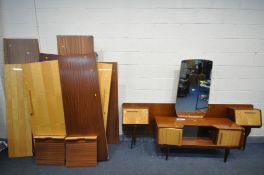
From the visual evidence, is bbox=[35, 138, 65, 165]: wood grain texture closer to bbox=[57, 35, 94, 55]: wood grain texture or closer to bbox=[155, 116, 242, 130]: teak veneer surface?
bbox=[57, 35, 94, 55]: wood grain texture

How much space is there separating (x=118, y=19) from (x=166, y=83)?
1.23 metres

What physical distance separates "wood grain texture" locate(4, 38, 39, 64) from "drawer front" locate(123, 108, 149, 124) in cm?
159

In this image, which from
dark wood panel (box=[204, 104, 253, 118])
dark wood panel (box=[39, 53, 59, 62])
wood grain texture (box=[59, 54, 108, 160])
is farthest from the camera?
dark wood panel (box=[204, 104, 253, 118])

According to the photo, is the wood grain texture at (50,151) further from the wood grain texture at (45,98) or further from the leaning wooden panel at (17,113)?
the leaning wooden panel at (17,113)

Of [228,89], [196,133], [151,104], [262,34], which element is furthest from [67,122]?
[262,34]

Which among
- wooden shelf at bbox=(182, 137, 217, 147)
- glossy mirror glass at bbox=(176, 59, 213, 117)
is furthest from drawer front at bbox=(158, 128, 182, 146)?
glossy mirror glass at bbox=(176, 59, 213, 117)

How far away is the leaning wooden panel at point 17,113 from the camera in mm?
2252

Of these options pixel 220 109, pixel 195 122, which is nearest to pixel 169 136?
pixel 195 122

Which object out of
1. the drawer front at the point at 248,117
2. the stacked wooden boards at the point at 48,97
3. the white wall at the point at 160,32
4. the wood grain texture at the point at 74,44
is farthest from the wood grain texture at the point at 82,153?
the drawer front at the point at 248,117

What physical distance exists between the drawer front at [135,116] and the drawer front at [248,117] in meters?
1.37

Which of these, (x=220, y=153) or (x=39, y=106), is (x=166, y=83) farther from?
(x=39, y=106)

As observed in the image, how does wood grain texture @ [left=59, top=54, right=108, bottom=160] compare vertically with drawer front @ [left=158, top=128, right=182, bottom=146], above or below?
above

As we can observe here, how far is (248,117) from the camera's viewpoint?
248 centimetres

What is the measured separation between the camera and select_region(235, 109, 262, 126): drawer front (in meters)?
2.46
